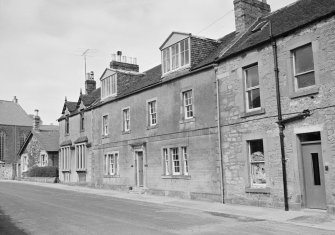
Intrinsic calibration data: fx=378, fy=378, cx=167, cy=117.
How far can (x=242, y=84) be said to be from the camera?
16781 mm

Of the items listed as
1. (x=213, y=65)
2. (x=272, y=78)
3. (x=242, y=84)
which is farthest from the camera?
(x=213, y=65)

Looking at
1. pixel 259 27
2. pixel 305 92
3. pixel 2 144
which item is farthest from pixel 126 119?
pixel 2 144

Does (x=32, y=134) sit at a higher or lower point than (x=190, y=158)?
higher

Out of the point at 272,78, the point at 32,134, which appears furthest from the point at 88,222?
the point at 32,134

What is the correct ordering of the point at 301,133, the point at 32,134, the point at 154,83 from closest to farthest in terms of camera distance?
the point at 301,133
the point at 154,83
the point at 32,134

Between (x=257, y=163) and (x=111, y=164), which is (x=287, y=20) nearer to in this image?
(x=257, y=163)

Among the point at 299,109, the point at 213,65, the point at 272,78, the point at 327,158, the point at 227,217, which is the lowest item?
the point at 227,217

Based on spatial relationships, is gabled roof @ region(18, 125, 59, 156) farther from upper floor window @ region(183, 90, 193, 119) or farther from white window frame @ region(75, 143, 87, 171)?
upper floor window @ region(183, 90, 193, 119)

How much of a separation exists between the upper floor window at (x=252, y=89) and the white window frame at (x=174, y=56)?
4416mm

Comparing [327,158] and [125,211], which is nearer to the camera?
[327,158]

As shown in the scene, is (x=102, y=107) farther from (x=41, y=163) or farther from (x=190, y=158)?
(x=41, y=163)

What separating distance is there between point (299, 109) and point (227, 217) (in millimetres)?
4851

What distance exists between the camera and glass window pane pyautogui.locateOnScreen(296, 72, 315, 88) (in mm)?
14086

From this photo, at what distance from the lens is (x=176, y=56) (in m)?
21.5
